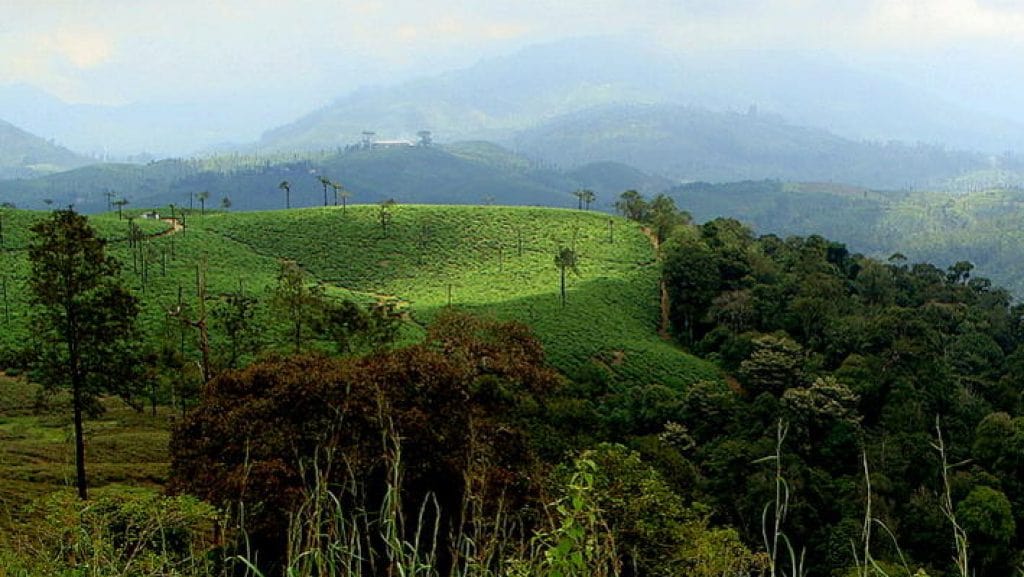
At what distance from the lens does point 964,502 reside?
32594 mm

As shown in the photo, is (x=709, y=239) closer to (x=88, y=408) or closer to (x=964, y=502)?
(x=964, y=502)

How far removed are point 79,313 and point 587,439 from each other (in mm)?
19094

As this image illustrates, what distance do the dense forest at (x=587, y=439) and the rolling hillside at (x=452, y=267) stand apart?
1676mm

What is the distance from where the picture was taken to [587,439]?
103 ft

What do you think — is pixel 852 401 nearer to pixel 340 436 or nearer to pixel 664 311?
pixel 664 311

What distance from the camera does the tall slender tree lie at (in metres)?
21.9

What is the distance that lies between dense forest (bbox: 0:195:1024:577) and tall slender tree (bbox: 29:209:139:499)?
0.13 meters

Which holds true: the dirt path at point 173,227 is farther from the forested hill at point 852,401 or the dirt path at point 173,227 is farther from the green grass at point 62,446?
the forested hill at point 852,401

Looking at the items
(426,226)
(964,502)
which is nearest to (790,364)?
(964,502)

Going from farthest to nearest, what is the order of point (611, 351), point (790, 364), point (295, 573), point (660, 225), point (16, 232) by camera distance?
point (660, 225) < point (16, 232) < point (611, 351) < point (790, 364) < point (295, 573)

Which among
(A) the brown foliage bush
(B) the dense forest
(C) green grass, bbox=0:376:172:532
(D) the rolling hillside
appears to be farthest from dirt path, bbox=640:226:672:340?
(A) the brown foliage bush

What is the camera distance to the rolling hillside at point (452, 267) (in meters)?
58.2

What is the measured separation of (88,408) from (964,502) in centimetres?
3429

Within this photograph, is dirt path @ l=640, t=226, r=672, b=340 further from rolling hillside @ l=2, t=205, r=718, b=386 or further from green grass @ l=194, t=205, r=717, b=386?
rolling hillside @ l=2, t=205, r=718, b=386
